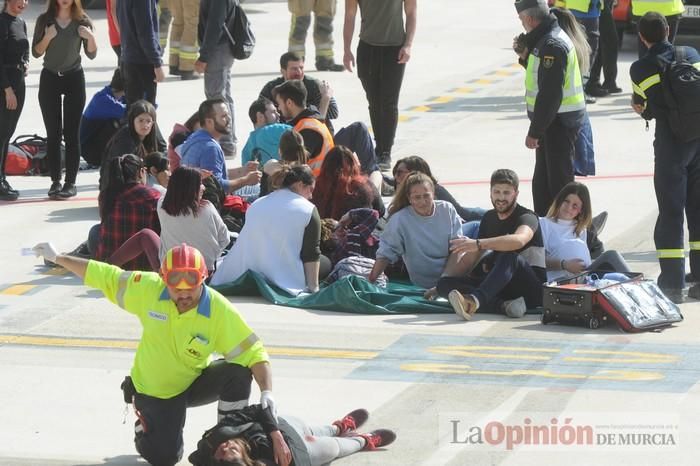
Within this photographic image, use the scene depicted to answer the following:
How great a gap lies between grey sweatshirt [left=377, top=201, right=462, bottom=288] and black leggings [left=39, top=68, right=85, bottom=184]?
407 centimetres

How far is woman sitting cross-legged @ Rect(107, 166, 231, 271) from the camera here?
415 inches

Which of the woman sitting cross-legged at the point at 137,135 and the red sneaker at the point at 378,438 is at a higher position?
the woman sitting cross-legged at the point at 137,135

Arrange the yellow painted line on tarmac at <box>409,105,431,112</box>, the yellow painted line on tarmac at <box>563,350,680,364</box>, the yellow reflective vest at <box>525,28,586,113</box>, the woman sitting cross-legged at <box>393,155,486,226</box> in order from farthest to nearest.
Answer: the yellow painted line on tarmac at <box>409,105,431,112</box> → the yellow reflective vest at <box>525,28,586,113</box> → the woman sitting cross-legged at <box>393,155,486,226</box> → the yellow painted line on tarmac at <box>563,350,680,364</box>

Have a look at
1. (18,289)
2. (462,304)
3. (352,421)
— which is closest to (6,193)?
(18,289)

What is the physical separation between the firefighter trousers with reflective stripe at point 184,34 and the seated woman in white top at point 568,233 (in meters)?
10.1

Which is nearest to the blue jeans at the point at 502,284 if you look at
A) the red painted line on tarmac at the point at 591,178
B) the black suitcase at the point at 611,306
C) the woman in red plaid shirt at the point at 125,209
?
the black suitcase at the point at 611,306

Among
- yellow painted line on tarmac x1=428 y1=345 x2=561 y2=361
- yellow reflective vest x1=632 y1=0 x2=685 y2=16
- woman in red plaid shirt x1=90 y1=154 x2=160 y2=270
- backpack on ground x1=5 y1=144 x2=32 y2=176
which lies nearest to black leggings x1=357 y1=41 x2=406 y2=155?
backpack on ground x1=5 y1=144 x2=32 y2=176

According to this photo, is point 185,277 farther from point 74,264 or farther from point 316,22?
point 316,22

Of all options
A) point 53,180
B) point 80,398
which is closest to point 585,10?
point 53,180

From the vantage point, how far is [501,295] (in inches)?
414

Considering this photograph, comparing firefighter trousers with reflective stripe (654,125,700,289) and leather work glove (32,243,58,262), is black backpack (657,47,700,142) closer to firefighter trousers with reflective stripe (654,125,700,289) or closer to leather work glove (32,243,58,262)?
firefighter trousers with reflective stripe (654,125,700,289)

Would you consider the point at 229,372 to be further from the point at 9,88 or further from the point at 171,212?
the point at 9,88

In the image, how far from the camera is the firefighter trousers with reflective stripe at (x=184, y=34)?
20266 mm

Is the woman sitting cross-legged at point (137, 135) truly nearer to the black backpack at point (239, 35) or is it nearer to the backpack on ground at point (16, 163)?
the backpack on ground at point (16, 163)
